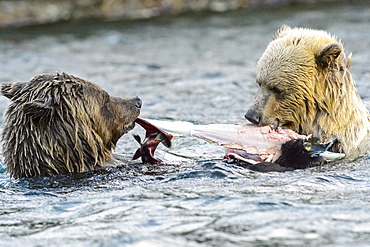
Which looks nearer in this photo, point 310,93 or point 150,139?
point 310,93

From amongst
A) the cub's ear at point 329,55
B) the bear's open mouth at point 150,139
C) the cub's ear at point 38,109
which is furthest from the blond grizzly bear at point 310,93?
the cub's ear at point 38,109

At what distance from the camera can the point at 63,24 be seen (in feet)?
61.2

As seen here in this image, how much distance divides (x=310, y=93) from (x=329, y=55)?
43 centimetres

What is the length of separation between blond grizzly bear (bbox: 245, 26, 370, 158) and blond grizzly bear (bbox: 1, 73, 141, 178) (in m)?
1.59

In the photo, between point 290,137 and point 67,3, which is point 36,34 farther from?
point 290,137

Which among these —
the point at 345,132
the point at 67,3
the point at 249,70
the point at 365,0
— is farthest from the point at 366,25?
the point at 345,132

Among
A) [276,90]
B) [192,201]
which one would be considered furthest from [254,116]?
[192,201]

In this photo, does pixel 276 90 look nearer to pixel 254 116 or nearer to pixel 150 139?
pixel 254 116

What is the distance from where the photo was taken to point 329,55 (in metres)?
6.32

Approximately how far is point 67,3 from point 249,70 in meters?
8.45

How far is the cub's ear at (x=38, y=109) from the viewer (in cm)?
565

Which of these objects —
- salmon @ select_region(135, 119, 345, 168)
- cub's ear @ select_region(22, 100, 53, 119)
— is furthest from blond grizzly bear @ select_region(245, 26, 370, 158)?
cub's ear @ select_region(22, 100, 53, 119)

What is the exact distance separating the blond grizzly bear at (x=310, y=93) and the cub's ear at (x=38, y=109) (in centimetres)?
202

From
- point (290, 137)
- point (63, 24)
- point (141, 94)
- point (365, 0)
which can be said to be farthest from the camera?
point (365, 0)
